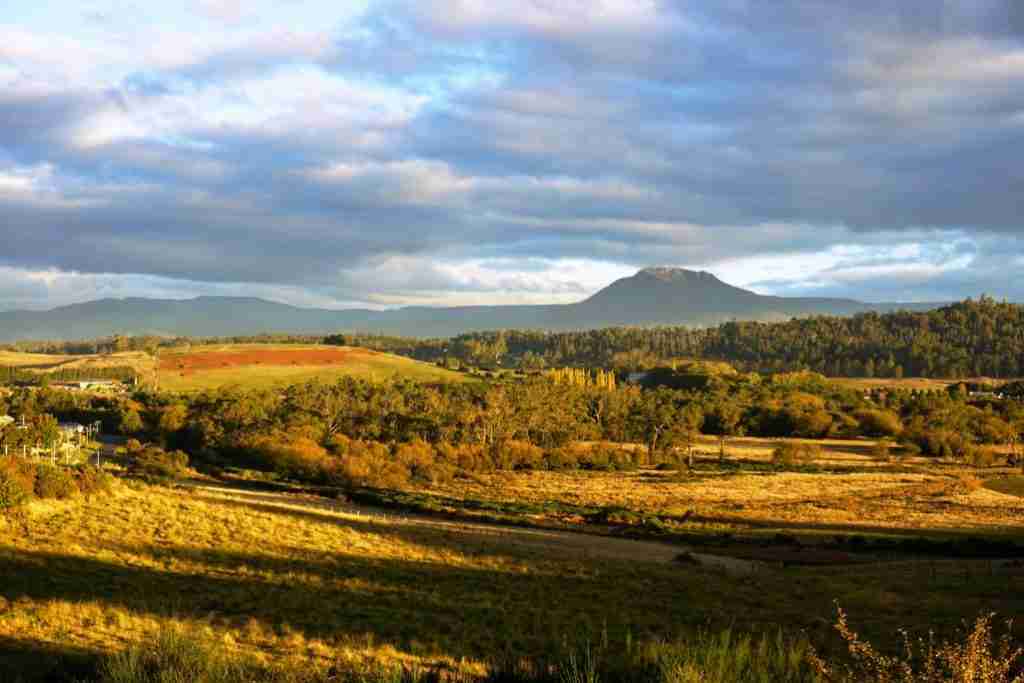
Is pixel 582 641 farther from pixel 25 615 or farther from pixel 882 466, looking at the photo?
pixel 882 466

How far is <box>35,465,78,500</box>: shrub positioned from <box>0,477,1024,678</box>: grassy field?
43.2 inches

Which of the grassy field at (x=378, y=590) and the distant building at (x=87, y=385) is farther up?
the grassy field at (x=378, y=590)

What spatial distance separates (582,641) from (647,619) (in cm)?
572

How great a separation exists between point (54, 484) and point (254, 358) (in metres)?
105

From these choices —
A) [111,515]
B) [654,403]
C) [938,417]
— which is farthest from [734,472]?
[111,515]

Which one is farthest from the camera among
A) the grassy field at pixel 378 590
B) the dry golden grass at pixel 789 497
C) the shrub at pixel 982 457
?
the shrub at pixel 982 457

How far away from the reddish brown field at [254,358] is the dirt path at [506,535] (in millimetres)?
85210

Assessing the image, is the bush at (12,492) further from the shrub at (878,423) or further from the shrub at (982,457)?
the shrub at (878,423)

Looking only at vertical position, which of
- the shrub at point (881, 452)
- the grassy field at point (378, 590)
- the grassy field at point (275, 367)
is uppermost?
the grassy field at point (275, 367)

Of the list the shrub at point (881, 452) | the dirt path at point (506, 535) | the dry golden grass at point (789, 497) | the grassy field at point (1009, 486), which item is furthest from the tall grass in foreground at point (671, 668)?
the shrub at point (881, 452)

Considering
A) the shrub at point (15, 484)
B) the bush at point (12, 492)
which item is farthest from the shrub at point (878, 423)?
the bush at point (12, 492)

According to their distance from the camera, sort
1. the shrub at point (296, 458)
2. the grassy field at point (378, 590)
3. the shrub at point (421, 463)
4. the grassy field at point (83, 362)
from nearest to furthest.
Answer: the grassy field at point (378, 590) → the shrub at point (296, 458) → the shrub at point (421, 463) → the grassy field at point (83, 362)

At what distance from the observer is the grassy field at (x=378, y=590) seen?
1558cm

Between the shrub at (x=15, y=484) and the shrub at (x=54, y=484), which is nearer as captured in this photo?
the shrub at (x=15, y=484)
